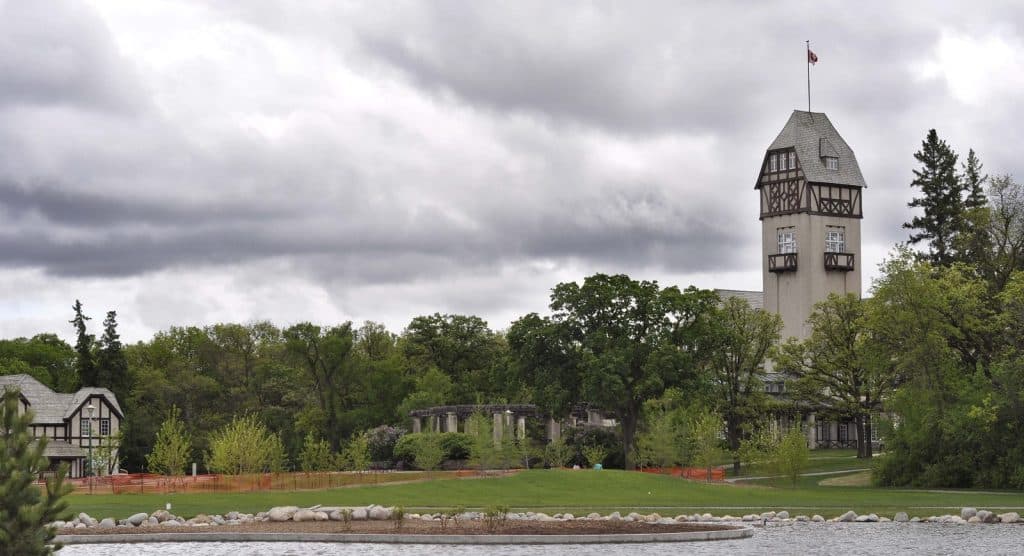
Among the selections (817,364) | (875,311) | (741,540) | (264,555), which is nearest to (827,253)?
(817,364)

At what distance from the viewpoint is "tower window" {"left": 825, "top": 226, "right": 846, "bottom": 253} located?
127812mm

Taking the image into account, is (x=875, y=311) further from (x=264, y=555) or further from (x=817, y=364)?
(x=264, y=555)

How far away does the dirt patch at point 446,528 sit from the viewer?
147 ft

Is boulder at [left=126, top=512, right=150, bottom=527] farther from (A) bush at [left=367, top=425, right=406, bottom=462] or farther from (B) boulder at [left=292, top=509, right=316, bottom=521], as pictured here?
(A) bush at [left=367, top=425, right=406, bottom=462]

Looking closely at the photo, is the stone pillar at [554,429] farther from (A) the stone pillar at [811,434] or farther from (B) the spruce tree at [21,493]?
(B) the spruce tree at [21,493]

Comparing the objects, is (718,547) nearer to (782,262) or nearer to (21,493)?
(21,493)

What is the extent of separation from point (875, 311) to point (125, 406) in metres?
66.6

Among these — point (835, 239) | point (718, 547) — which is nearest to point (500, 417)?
point (835, 239)

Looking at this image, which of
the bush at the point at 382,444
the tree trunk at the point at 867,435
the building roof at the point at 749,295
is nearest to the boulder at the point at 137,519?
the bush at the point at 382,444

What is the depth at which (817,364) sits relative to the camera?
9719 cm

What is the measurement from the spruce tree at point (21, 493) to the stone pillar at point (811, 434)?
96.8m

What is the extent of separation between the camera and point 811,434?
121625 millimetres

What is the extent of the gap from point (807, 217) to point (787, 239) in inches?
116

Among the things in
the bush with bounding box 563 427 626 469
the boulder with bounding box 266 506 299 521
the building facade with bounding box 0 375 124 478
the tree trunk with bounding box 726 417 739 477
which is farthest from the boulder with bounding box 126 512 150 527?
the building facade with bounding box 0 375 124 478
